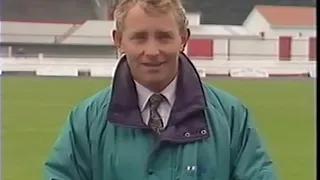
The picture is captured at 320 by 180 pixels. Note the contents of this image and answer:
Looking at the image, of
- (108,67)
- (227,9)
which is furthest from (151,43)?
(227,9)

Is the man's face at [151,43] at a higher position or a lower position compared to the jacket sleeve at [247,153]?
higher

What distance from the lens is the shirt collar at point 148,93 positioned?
84cm

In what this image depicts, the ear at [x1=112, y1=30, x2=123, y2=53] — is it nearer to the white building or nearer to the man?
the man

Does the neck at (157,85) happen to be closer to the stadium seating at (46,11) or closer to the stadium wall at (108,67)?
the stadium wall at (108,67)

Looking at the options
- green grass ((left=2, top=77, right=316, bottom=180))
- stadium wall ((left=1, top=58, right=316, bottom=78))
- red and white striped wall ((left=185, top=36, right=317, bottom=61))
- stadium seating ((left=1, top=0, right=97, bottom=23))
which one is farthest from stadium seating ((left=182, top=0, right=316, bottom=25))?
stadium seating ((left=1, top=0, right=97, bottom=23))

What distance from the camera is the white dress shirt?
0.84 metres

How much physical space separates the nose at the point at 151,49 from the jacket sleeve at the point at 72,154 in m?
0.11

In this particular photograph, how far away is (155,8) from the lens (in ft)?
2.64

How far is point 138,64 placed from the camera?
817 mm

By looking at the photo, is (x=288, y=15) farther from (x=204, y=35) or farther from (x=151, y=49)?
(x=151, y=49)

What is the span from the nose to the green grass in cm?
164

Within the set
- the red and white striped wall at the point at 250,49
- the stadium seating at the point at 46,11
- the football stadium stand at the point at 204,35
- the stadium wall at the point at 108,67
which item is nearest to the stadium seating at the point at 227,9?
the football stadium stand at the point at 204,35

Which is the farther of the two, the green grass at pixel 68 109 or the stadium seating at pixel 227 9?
the stadium seating at pixel 227 9

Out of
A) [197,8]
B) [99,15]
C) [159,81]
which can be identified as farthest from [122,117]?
[99,15]
